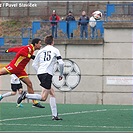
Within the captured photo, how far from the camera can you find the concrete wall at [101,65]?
81.9ft

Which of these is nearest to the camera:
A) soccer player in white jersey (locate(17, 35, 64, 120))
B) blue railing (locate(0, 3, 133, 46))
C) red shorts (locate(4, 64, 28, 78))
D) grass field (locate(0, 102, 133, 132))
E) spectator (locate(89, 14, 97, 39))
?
grass field (locate(0, 102, 133, 132))

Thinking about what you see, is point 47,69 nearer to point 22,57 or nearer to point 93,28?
point 22,57

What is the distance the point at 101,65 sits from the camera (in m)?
25.1

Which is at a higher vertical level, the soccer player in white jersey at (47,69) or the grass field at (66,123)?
the soccer player in white jersey at (47,69)

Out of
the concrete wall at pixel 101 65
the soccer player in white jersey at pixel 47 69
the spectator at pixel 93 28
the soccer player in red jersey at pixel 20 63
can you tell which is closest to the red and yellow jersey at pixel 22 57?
the soccer player in red jersey at pixel 20 63

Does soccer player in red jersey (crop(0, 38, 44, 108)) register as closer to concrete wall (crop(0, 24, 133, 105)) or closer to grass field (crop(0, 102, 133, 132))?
grass field (crop(0, 102, 133, 132))

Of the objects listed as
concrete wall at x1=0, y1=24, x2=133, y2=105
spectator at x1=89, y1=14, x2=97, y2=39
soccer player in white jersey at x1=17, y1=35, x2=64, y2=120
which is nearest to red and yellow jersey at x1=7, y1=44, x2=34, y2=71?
soccer player in white jersey at x1=17, y1=35, x2=64, y2=120

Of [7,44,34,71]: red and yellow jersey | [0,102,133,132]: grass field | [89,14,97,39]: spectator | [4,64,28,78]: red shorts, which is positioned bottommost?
[0,102,133,132]: grass field

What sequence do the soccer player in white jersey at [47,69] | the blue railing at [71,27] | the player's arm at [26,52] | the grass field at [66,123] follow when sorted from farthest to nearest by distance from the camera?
1. the blue railing at [71,27]
2. the player's arm at [26,52]
3. the soccer player in white jersey at [47,69]
4. the grass field at [66,123]

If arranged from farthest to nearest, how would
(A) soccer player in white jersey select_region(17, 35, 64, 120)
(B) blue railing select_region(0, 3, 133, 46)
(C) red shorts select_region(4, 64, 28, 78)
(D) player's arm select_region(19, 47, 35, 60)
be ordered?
1. (B) blue railing select_region(0, 3, 133, 46)
2. (C) red shorts select_region(4, 64, 28, 78)
3. (D) player's arm select_region(19, 47, 35, 60)
4. (A) soccer player in white jersey select_region(17, 35, 64, 120)

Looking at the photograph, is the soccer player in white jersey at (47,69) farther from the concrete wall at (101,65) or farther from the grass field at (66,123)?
the concrete wall at (101,65)

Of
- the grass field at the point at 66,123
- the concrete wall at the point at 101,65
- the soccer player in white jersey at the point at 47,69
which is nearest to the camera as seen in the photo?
the grass field at the point at 66,123

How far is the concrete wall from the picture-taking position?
2497cm

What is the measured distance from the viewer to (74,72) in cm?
2539
